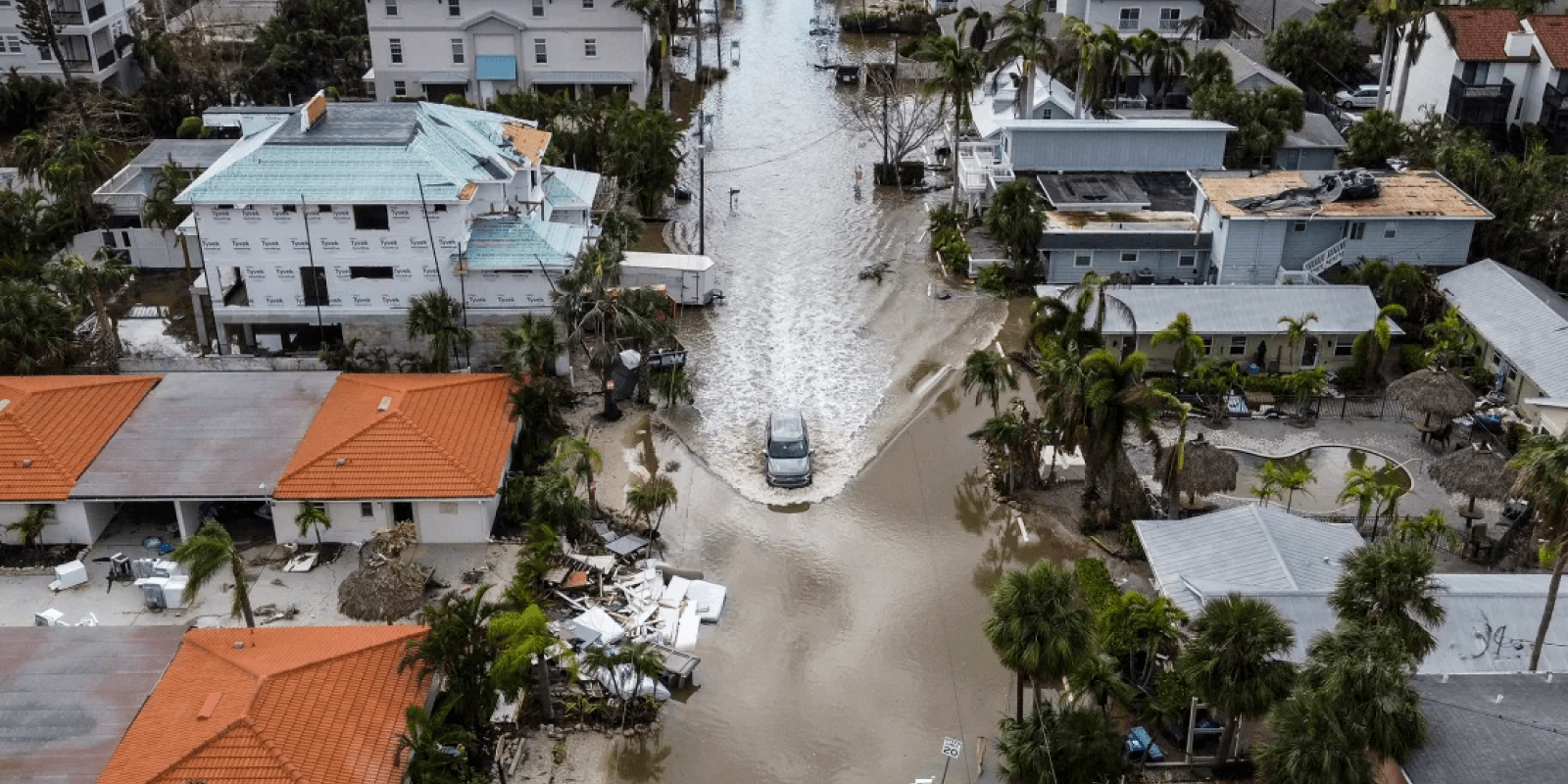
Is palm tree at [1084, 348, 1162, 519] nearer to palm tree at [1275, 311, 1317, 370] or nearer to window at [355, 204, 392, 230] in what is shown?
palm tree at [1275, 311, 1317, 370]

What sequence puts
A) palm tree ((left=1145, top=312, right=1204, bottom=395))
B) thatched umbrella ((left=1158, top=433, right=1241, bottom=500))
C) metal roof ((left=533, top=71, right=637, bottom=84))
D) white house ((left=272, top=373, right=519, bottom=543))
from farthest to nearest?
metal roof ((left=533, top=71, right=637, bottom=84)) < palm tree ((left=1145, top=312, right=1204, bottom=395)) < thatched umbrella ((left=1158, top=433, right=1241, bottom=500)) < white house ((left=272, top=373, right=519, bottom=543))

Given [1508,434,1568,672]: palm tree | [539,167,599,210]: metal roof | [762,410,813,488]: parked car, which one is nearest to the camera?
[1508,434,1568,672]: palm tree

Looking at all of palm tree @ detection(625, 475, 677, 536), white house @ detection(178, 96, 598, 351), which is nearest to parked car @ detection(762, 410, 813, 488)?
palm tree @ detection(625, 475, 677, 536)

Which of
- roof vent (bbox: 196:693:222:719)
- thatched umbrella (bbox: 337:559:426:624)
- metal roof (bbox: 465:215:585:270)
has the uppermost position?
metal roof (bbox: 465:215:585:270)

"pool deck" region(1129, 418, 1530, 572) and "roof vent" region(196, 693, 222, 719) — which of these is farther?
"pool deck" region(1129, 418, 1530, 572)

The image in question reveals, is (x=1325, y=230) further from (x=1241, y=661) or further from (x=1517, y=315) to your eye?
(x=1241, y=661)

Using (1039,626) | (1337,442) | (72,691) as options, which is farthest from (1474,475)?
(72,691)
